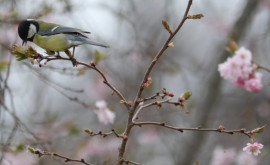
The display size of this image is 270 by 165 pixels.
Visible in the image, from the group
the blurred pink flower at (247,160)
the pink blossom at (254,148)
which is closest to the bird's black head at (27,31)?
the pink blossom at (254,148)

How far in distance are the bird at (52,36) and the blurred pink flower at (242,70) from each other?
122 centimetres

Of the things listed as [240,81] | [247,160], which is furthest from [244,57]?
[247,160]

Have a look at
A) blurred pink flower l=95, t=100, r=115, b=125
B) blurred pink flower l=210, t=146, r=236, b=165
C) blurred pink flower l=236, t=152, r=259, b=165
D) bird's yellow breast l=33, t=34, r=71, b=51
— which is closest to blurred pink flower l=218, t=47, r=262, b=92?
blurred pink flower l=95, t=100, r=115, b=125

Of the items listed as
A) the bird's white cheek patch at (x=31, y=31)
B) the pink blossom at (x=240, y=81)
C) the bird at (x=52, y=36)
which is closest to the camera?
the bird at (x=52, y=36)

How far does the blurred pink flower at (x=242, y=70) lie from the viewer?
3086 millimetres

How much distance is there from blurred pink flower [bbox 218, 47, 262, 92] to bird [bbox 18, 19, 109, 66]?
1.22 m

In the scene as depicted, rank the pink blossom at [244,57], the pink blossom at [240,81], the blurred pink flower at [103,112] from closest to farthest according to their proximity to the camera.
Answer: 1. the pink blossom at [244,57]
2. the pink blossom at [240,81]
3. the blurred pink flower at [103,112]

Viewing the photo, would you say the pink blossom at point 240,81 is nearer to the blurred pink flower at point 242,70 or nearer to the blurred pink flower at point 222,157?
the blurred pink flower at point 242,70

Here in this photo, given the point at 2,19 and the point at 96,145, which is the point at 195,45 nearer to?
the point at 96,145

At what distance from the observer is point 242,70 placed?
3129mm

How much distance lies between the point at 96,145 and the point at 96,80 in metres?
1.41

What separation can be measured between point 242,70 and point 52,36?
1478 millimetres

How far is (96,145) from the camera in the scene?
657 centimetres

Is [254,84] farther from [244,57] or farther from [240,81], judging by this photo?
[244,57]
